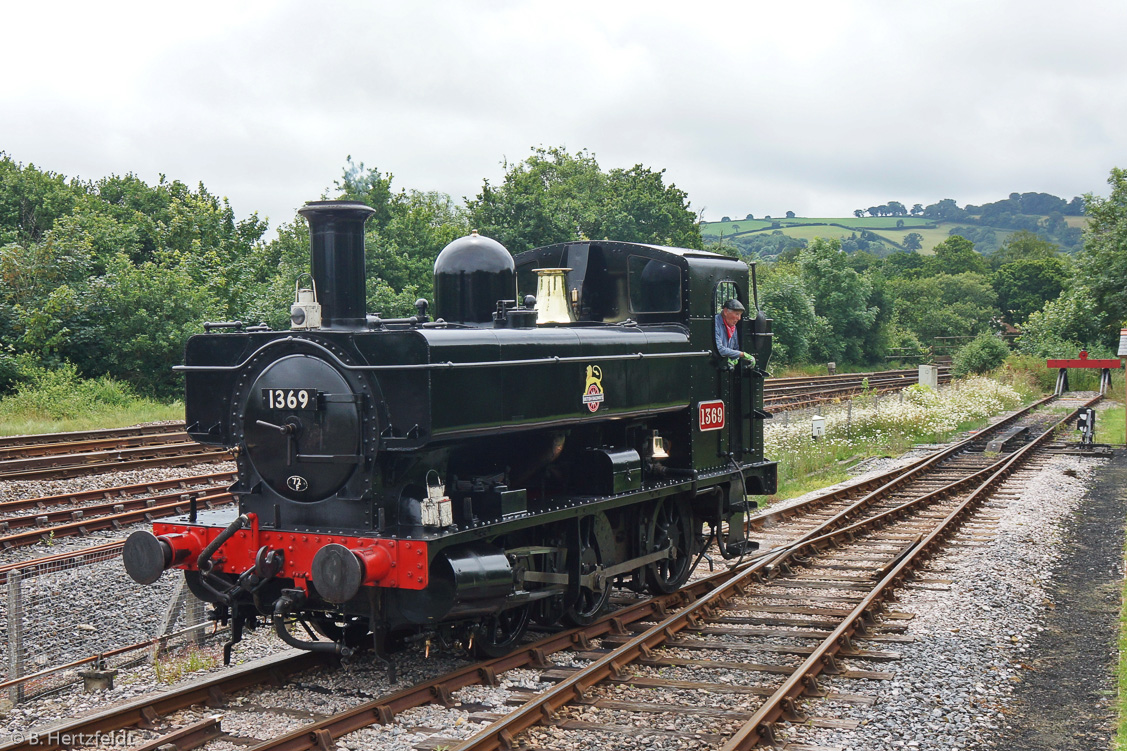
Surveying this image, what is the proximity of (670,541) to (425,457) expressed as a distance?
131 inches

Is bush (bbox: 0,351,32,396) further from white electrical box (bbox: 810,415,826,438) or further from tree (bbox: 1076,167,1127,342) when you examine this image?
tree (bbox: 1076,167,1127,342)

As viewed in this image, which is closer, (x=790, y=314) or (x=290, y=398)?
(x=290, y=398)

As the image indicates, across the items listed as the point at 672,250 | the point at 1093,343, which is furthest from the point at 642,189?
the point at 672,250

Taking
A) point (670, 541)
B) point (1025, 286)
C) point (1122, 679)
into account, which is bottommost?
point (1122, 679)

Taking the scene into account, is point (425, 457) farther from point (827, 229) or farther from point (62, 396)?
point (827, 229)

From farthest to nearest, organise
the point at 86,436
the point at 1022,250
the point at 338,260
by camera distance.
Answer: the point at 1022,250 < the point at 86,436 < the point at 338,260

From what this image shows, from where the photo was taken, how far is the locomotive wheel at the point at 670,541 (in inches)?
345

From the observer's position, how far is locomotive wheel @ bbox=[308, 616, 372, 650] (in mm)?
6961

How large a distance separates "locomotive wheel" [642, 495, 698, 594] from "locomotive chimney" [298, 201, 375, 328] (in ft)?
11.4

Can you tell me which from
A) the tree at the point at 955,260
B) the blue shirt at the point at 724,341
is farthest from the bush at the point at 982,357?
the tree at the point at 955,260

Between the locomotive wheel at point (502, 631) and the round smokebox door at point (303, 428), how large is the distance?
5.17ft

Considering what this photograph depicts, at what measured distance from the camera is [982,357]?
40500mm

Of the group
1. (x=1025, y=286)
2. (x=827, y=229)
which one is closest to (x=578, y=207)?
(x=1025, y=286)

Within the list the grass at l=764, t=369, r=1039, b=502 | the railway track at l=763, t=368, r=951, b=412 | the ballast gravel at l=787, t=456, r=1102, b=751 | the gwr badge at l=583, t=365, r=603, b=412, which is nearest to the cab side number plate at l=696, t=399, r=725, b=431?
the gwr badge at l=583, t=365, r=603, b=412
